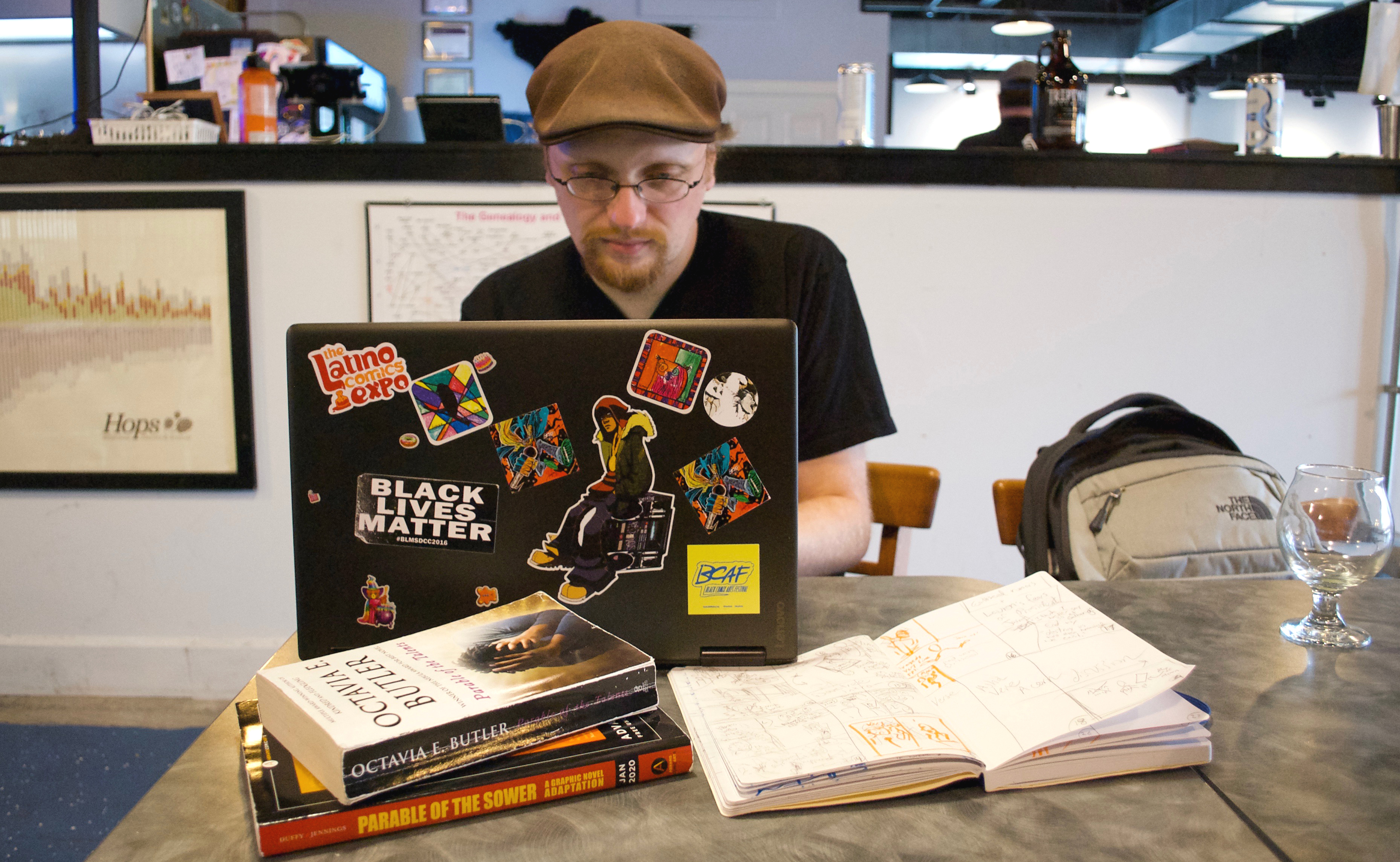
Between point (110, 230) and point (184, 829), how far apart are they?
210cm

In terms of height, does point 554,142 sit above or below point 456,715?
above

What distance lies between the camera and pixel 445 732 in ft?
1.60

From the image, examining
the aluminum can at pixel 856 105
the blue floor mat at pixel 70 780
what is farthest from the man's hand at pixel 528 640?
the aluminum can at pixel 856 105

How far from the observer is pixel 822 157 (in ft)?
6.88

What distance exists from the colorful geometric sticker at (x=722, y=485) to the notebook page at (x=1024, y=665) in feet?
0.56

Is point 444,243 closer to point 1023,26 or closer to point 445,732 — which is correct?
point 445,732

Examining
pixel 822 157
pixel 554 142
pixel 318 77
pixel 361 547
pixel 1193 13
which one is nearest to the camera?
pixel 361 547

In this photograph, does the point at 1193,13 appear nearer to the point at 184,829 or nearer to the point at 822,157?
the point at 822,157

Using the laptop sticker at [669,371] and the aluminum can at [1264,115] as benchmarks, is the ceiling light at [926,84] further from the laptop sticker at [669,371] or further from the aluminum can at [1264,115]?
the laptop sticker at [669,371]

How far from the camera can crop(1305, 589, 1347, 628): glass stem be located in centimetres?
77

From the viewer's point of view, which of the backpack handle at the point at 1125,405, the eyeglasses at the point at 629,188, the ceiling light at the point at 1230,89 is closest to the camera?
the eyeglasses at the point at 629,188

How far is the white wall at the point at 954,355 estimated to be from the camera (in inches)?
84.0

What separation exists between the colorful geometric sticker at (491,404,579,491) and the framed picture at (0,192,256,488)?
1.76 meters

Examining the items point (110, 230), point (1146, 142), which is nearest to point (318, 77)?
point (110, 230)
